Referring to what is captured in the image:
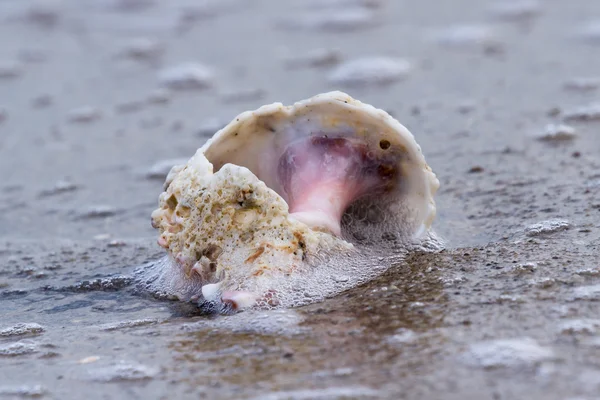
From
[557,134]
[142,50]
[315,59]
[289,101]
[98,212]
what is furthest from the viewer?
[142,50]

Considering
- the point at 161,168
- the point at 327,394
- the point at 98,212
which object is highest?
the point at 161,168

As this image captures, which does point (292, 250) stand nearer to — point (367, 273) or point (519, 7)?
point (367, 273)

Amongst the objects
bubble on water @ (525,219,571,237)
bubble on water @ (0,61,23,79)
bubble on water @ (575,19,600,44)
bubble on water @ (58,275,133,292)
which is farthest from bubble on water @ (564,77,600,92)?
bubble on water @ (0,61,23,79)

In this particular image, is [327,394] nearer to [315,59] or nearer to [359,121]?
[359,121]

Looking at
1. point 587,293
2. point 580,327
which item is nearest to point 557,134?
point 587,293

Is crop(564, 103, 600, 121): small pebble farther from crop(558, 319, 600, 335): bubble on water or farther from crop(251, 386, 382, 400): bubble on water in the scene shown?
crop(251, 386, 382, 400): bubble on water

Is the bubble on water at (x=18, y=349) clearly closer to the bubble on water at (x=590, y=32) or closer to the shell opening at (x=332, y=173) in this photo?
the shell opening at (x=332, y=173)
